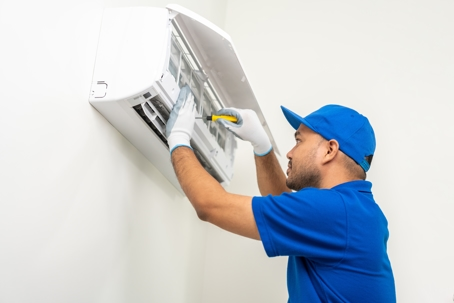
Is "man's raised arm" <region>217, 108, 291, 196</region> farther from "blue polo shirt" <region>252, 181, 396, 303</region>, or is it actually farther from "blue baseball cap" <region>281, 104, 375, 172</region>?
"blue polo shirt" <region>252, 181, 396, 303</region>

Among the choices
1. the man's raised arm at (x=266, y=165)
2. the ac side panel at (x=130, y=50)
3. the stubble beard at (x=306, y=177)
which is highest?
the ac side panel at (x=130, y=50)

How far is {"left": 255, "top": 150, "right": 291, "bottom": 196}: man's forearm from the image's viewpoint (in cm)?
166

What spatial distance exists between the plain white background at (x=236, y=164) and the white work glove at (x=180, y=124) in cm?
17

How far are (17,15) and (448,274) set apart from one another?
5.57 ft

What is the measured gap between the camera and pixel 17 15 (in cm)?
91

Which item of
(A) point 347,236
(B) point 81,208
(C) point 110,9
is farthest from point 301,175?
(C) point 110,9

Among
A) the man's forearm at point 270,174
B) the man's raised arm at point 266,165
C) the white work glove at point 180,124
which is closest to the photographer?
the white work glove at point 180,124

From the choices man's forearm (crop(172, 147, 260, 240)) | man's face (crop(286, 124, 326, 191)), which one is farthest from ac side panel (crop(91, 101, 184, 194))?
man's face (crop(286, 124, 326, 191))

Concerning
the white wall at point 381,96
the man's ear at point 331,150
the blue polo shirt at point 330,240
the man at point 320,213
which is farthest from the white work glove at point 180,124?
the white wall at point 381,96

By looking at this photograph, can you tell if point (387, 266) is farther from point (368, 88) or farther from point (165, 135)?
point (368, 88)

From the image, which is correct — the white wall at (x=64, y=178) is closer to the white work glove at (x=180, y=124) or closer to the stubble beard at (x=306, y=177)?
the white work glove at (x=180, y=124)

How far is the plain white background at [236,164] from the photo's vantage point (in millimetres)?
943

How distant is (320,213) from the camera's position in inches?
44.0

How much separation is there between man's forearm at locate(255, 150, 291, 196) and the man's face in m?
0.25
